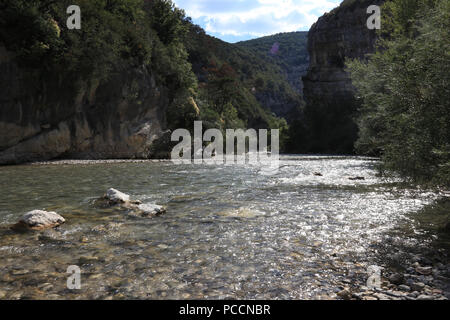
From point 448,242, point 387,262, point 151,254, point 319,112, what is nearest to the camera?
point 387,262

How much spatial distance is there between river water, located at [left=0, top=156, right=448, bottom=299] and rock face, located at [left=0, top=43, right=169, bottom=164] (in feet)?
57.5

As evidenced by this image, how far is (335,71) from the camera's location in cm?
8006

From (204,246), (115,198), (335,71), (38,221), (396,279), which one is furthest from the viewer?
(335,71)

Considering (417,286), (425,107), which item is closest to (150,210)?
(417,286)

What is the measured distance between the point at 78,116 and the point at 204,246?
27972 mm

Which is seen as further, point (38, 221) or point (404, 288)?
point (38, 221)

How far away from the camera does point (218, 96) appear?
65.6 metres

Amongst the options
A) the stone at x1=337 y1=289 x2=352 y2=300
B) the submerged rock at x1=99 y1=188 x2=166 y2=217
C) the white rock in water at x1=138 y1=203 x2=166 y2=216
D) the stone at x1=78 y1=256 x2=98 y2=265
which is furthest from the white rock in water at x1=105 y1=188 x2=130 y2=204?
the stone at x1=337 y1=289 x2=352 y2=300

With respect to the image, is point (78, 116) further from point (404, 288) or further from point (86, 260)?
point (404, 288)

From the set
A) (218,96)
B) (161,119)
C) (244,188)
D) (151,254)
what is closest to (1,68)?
(161,119)

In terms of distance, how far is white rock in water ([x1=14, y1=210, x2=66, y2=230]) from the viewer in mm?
7008

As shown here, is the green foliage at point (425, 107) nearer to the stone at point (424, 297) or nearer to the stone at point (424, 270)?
the stone at point (424, 270)
